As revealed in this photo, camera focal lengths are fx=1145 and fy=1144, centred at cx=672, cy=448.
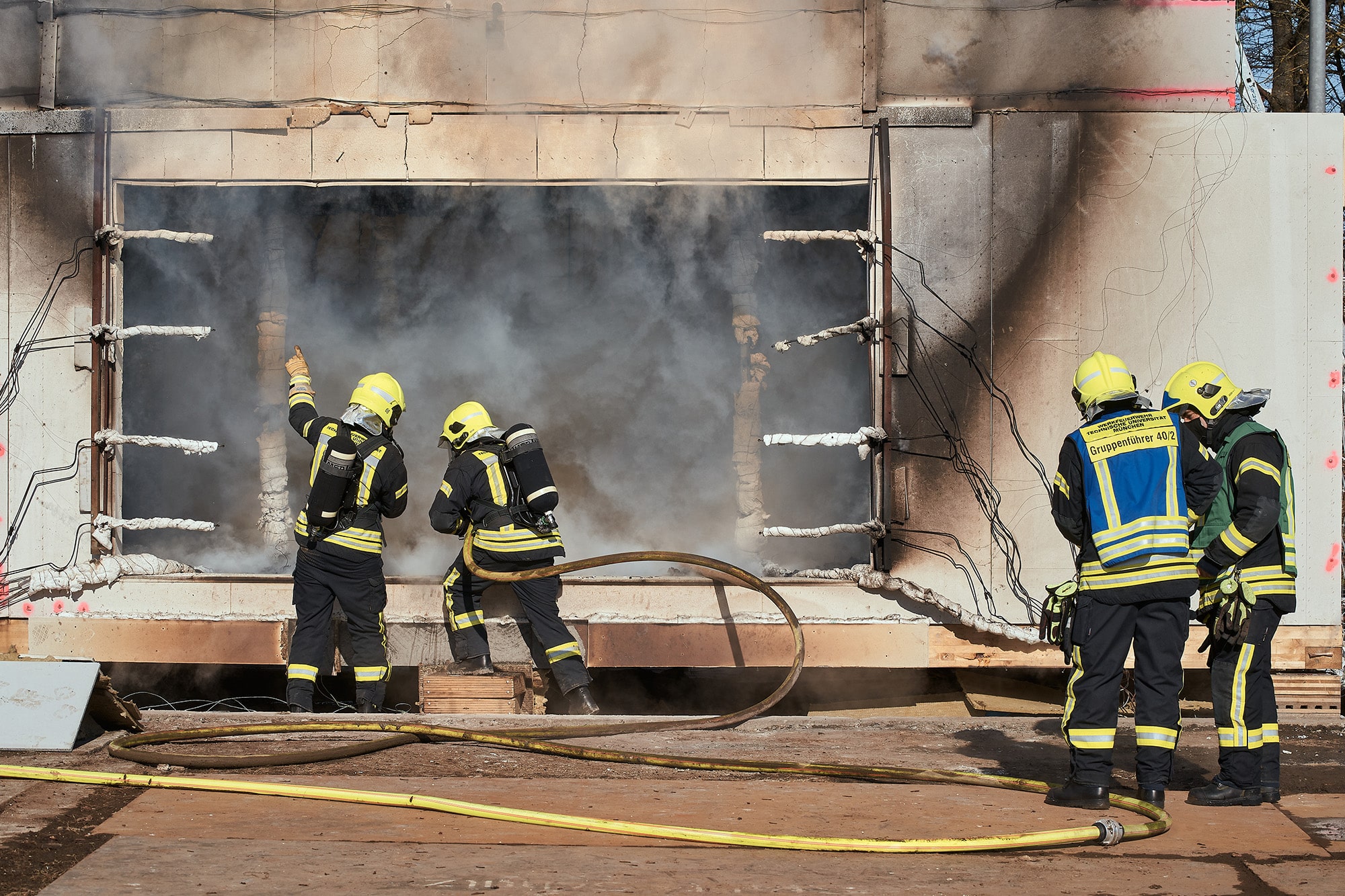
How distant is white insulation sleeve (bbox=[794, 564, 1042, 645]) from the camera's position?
645 cm

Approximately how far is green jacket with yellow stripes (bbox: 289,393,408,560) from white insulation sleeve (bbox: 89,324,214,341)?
101 cm

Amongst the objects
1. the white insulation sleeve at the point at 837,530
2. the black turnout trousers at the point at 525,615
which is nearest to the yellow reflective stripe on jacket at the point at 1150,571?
the white insulation sleeve at the point at 837,530

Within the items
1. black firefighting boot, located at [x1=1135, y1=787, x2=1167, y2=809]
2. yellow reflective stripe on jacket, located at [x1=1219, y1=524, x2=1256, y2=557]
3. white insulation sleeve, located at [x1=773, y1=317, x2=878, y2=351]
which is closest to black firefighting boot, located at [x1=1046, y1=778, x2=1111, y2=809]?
black firefighting boot, located at [x1=1135, y1=787, x2=1167, y2=809]

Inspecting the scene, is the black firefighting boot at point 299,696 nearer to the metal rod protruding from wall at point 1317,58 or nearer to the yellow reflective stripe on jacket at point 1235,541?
the yellow reflective stripe on jacket at point 1235,541

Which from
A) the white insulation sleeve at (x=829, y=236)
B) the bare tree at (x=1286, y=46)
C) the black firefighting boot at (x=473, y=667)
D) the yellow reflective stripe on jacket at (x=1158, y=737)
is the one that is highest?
the bare tree at (x=1286, y=46)

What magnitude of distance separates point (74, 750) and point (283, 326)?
13.1 ft

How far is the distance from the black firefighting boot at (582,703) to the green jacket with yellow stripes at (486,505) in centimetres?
78

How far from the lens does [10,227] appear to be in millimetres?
6809

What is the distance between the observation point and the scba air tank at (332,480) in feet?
19.9

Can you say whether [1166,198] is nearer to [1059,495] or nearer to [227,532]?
[1059,495]

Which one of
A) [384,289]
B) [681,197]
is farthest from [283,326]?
[681,197]

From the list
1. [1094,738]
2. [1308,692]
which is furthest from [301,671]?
[1308,692]

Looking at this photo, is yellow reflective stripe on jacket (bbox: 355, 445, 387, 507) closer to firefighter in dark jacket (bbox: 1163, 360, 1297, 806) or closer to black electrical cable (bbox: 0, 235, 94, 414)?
→ black electrical cable (bbox: 0, 235, 94, 414)

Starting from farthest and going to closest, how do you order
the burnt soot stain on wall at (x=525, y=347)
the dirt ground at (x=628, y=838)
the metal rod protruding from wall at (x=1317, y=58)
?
1. the burnt soot stain on wall at (x=525, y=347)
2. the metal rod protruding from wall at (x=1317, y=58)
3. the dirt ground at (x=628, y=838)
